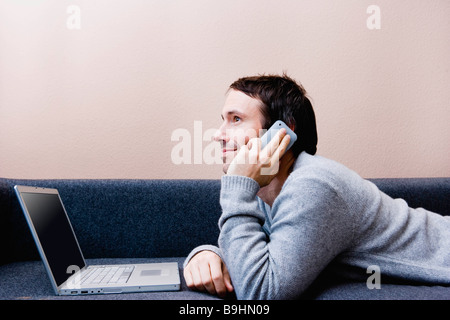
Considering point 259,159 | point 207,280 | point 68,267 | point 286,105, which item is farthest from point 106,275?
point 286,105

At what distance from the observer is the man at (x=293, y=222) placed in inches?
25.4

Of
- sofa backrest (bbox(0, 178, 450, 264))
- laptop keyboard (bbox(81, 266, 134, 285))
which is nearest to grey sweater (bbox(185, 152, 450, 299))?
laptop keyboard (bbox(81, 266, 134, 285))

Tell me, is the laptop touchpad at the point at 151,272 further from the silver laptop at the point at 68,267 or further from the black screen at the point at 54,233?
the black screen at the point at 54,233

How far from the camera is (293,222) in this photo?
0.65 meters

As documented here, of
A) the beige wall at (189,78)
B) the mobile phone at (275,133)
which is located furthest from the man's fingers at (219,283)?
the beige wall at (189,78)

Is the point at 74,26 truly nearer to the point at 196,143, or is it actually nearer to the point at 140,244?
the point at 196,143

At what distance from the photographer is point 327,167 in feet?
2.40

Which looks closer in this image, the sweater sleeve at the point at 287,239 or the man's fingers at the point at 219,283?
the sweater sleeve at the point at 287,239

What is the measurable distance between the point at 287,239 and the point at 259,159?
0.21 metres

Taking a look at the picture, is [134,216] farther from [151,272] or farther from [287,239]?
[287,239]

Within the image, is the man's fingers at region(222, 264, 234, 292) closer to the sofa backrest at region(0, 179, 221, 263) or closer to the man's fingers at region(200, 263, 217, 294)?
the man's fingers at region(200, 263, 217, 294)

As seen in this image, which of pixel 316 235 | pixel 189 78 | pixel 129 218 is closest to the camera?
pixel 316 235

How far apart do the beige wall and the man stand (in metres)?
0.45

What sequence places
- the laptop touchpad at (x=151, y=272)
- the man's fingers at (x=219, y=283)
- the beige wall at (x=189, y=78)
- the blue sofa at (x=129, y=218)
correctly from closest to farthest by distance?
the man's fingers at (x=219, y=283) < the laptop touchpad at (x=151, y=272) < the blue sofa at (x=129, y=218) < the beige wall at (x=189, y=78)
